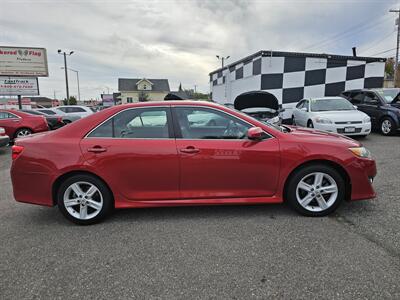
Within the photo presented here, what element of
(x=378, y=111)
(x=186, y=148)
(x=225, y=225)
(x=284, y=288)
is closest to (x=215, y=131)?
(x=186, y=148)

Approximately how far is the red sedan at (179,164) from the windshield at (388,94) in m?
7.48

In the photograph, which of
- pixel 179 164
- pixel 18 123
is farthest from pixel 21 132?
pixel 179 164

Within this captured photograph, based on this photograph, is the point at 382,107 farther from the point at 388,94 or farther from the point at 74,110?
the point at 74,110

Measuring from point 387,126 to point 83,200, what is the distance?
9.10m

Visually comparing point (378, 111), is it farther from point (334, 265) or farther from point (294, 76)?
point (334, 265)

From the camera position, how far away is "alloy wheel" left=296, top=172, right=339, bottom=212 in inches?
118

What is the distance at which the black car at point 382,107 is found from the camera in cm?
814

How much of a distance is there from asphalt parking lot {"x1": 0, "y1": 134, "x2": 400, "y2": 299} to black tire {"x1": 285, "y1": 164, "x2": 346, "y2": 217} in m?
0.09

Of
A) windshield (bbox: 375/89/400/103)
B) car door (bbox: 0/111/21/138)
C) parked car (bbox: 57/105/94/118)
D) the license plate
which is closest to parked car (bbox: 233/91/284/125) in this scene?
the license plate

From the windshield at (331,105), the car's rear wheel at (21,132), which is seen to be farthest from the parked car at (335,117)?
the car's rear wheel at (21,132)

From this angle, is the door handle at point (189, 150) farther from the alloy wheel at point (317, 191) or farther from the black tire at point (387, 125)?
the black tire at point (387, 125)

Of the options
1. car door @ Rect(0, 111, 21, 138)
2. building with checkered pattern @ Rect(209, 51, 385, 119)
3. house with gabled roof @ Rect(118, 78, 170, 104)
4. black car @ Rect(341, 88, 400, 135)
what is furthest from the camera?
house with gabled roof @ Rect(118, 78, 170, 104)

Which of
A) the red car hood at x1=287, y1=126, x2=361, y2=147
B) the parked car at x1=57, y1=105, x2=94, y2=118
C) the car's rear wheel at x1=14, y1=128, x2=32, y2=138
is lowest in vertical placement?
the car's rear wheel at x1=14, y1=128, x2=32, y2=138

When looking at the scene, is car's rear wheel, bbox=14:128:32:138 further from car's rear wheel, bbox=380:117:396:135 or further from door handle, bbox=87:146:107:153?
car's rear wheel, bbox=380:117:396:135
